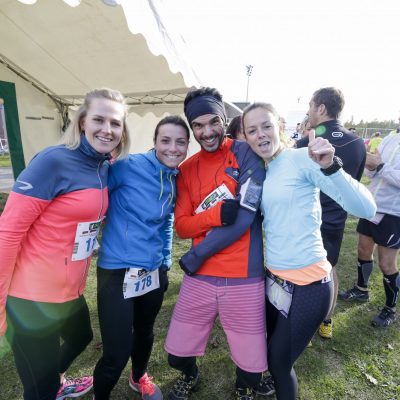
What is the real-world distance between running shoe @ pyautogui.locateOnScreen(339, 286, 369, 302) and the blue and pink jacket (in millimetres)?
3388

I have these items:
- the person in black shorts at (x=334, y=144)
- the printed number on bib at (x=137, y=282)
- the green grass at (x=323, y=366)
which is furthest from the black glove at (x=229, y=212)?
the green grass at (x=323, y=366)

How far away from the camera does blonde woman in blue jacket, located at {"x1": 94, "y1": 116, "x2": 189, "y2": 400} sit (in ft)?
5.37

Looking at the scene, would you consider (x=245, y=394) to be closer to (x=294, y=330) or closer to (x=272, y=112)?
(x=294, y=330)

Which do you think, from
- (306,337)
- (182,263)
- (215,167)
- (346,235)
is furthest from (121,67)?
(346,235)

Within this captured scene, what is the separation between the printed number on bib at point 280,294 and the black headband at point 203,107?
3.60ft

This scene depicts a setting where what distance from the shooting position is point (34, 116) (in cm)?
650

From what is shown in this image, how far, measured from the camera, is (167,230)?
1907 mm

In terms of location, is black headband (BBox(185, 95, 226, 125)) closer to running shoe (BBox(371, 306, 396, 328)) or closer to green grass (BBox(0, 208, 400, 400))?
green grass (BBox(0, 208, 400, 400))

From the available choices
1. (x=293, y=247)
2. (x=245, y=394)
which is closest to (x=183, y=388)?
(x=245, y=394)

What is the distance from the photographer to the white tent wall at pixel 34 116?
6.09m

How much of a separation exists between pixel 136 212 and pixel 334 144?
1.74 m

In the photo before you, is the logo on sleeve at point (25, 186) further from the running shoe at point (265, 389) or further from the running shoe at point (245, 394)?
the running shoe at point (265, 389)

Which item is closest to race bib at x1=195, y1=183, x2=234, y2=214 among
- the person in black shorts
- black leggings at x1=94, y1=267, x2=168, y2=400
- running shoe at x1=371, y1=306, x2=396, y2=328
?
black leggings at x1=94, y1=267, x2=168, y2=400

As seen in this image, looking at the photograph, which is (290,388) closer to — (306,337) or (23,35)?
(306,337)
